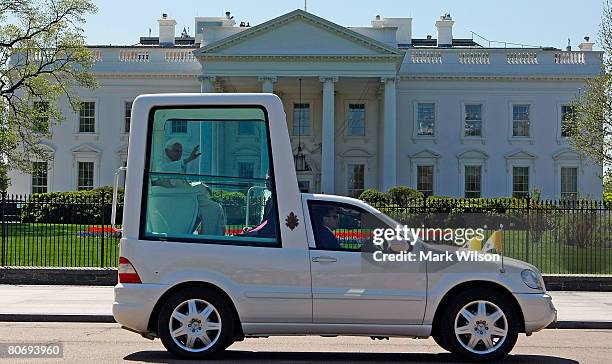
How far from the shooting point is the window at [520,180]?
178ft

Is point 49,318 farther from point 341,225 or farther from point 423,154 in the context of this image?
point 423,154

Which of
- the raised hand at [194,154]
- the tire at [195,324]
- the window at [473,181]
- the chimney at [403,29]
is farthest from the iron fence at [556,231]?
the chimney at [403,29]

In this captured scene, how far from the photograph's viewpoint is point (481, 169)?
54.6 metres

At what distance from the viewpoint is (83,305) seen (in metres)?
14.3

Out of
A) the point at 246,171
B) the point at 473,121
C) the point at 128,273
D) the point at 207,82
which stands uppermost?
the point at 207,82

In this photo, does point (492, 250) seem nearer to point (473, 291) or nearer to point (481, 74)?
point (473, 291)

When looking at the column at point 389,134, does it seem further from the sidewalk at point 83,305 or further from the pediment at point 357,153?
the sidewalk at point 83,305

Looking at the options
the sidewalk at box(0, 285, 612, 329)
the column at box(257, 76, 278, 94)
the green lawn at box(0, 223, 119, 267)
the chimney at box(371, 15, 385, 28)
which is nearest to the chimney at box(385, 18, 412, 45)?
the chimney at box(371, 15, 385, 28)

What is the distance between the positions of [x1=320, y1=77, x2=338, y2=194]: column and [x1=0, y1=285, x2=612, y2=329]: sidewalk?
32.6 m

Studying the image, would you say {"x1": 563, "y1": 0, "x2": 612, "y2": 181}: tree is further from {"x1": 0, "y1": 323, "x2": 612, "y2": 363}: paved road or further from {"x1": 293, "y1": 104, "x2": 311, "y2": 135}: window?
{"x1": 293, "y1": 104, "x2": 311, "y2": 135}: window

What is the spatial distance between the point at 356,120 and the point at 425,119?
4.46 metres

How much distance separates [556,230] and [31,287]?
1196 cm

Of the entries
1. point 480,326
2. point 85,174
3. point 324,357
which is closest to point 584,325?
point 480,326

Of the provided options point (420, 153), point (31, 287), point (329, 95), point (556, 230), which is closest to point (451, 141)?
point (420, 153)
